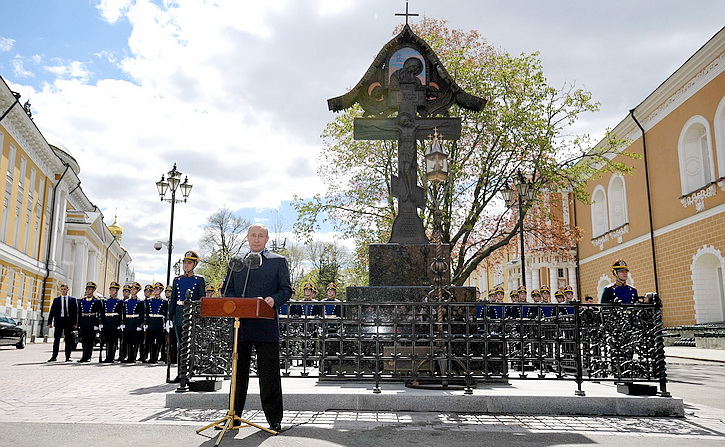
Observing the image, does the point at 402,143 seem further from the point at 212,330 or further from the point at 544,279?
the point at 544,279

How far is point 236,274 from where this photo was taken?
5.62 m

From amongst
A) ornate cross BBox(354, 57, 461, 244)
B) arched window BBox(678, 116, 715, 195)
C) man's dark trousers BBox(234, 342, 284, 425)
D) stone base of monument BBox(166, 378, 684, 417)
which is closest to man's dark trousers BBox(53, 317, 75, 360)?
stone base of monument BBox(166, 378, 684, 417)

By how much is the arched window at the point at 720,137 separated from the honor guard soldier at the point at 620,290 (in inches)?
655

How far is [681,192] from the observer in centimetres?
2617

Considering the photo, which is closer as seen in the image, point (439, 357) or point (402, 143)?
point (439, 357)

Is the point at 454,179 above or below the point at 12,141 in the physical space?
below

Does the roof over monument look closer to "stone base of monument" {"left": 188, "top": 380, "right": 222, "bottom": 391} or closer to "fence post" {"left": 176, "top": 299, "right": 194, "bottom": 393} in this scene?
"fence post" {"left": 176, "top": 299, "right": 194, "bottom": 393}

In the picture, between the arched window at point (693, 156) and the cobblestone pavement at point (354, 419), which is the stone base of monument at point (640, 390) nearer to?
the cobblestone pavement at point (354, 419)

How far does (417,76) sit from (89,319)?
38.2ft

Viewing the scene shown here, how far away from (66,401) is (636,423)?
657 centimetres

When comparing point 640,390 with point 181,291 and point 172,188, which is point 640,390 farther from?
point 172,188

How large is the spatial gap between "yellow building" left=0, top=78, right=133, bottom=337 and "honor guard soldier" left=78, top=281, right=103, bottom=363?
17.8 m

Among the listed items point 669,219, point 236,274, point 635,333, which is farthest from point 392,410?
point 669,219

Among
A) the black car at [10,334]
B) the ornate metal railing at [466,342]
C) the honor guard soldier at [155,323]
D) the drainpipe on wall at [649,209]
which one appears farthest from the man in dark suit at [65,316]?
the drainpipe on wall at [649,209]
